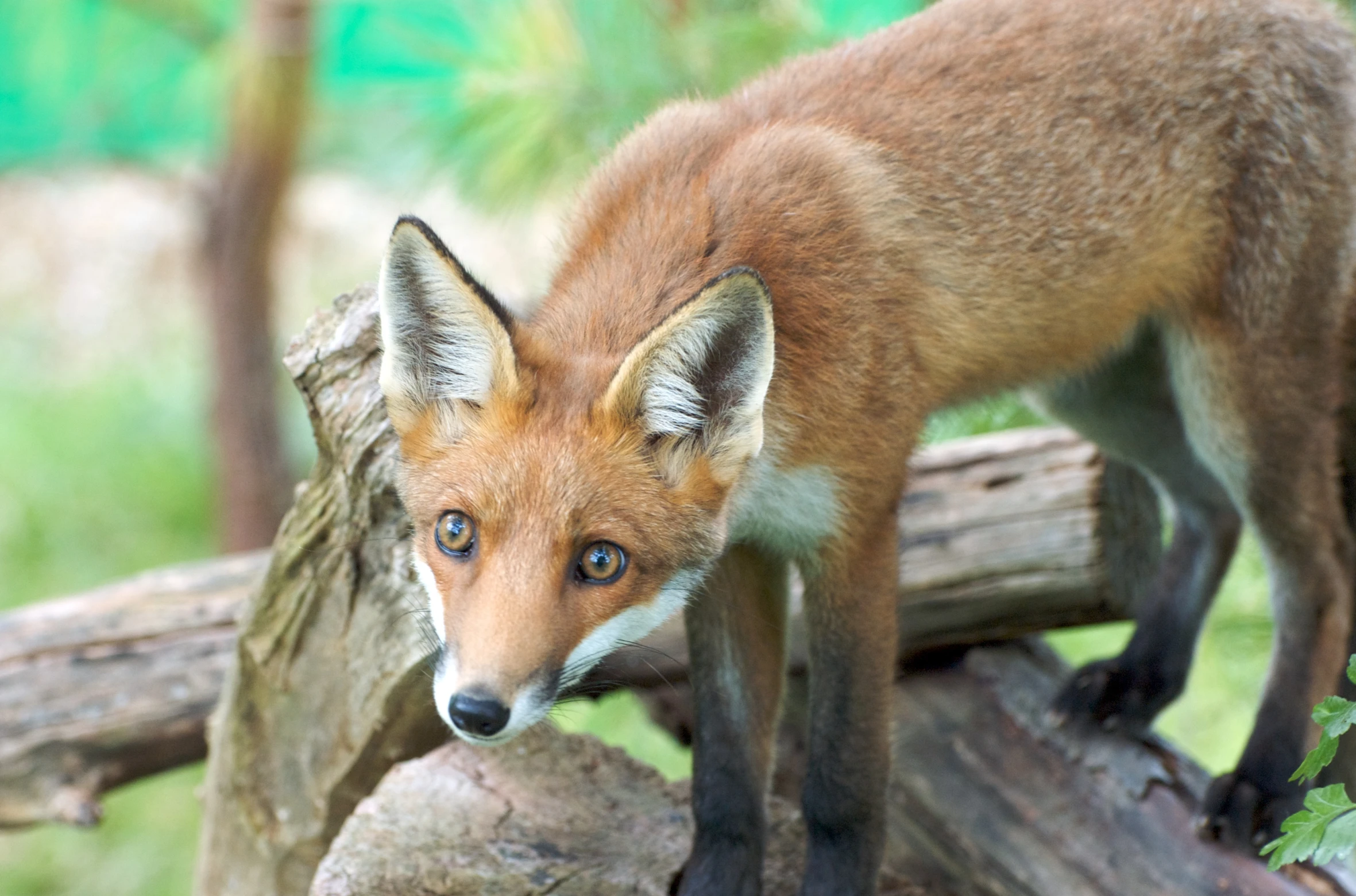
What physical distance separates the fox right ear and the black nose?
1.76 feet

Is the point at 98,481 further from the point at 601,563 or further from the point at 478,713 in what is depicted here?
the point at 478,713

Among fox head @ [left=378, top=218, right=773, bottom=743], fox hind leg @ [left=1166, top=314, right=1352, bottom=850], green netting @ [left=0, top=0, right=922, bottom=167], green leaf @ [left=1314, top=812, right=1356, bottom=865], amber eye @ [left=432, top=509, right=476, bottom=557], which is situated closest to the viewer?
green leaf @ [left=1314, top=812, right=1356, bottom=865]

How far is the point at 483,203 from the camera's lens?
5.31 metres

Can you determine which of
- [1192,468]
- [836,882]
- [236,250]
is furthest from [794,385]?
[236,250]

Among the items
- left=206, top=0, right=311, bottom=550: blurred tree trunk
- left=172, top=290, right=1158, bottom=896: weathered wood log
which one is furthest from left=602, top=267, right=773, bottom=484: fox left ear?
left=206, top=0, right=311, bottom=550: blurred tree trunk

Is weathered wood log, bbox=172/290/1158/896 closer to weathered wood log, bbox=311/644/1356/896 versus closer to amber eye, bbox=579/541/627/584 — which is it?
weathered wood log, bbox=311/644/1356/896

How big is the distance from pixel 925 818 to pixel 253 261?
15.6ft

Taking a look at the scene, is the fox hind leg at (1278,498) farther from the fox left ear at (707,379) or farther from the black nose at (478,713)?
the black nose at (478,713)

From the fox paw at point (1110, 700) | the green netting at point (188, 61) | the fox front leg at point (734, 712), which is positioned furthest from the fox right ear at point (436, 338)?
the green netting at point (188, 61)

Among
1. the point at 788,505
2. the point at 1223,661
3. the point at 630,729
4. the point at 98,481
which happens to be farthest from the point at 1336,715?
the point at 98,481

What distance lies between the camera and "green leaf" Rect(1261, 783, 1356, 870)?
1764 millimetres

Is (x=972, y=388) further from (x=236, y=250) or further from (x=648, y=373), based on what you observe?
(x=236, y=250)

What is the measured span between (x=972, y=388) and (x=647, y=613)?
1.11 meters

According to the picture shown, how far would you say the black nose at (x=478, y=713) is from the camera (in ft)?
6.35
